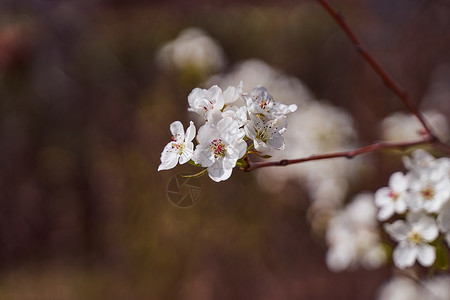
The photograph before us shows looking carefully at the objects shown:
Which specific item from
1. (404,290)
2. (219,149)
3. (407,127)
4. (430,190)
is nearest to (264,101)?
(219,149)

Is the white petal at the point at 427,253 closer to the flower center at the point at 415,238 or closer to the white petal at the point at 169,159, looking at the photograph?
the flower center at the point at 415,238

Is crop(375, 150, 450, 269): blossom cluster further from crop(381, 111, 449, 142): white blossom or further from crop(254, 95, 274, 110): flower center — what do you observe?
crop(381, 111, 449, 142): white blossom

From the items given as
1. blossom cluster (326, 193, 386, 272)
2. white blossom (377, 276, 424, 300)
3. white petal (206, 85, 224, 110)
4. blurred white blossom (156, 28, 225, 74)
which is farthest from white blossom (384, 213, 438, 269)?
blurred white blossom (156, 28, 225, 74)

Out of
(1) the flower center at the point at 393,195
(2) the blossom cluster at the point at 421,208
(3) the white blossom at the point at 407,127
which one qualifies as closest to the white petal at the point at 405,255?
(2) the blossom cluster at the point at 421,208

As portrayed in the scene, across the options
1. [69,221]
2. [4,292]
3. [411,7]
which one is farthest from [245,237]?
[69,221]

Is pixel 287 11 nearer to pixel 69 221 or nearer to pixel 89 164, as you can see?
pixel 89 164

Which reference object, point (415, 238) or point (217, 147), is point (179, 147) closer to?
point (217, 147)

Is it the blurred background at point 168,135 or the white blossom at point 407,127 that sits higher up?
the white blossom at point 407,127
